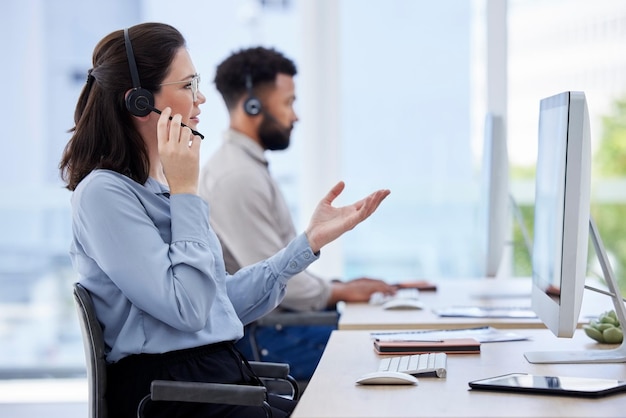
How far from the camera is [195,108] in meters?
2.11

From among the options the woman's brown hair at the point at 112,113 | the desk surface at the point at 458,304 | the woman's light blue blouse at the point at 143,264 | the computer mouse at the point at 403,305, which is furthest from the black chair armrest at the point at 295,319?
the woman's brown hair at the point at 112,113

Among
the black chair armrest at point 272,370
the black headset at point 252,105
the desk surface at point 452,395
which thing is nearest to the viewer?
the desk surface at point 452,395

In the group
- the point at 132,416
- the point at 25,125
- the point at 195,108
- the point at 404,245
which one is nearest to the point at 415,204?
the point at 404,245

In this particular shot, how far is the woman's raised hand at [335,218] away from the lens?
218 centimetres

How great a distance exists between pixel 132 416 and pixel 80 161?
1.87 feet

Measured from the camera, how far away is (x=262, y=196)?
3.22 meters

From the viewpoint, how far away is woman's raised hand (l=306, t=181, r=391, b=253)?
85.9 inches

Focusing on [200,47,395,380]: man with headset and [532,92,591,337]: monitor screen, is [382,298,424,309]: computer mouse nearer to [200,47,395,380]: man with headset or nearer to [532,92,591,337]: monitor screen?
[200,47,395,380]: man with headset

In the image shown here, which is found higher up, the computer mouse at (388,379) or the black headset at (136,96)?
the black headset at (136,96)

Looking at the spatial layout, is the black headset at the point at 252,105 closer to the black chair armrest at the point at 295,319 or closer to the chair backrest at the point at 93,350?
the black chair armrest at the point at 295,319

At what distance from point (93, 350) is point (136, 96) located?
1.85 ft

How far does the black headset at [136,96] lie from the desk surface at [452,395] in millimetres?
683

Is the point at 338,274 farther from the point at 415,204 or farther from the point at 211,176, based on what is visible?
the point at 211,176

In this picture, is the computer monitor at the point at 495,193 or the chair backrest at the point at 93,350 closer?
the chair backrest at the point at 93,350
